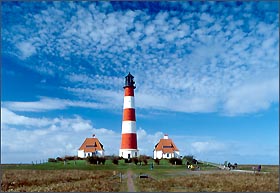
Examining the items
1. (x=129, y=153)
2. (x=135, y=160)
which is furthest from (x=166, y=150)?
(x=135, y=160)

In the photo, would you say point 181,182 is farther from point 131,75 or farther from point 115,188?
point 131,75

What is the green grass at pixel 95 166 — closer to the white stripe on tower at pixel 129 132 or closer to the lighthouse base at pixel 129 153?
the lighthouse base at pixel 129 153

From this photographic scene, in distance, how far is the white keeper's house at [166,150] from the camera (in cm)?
3204

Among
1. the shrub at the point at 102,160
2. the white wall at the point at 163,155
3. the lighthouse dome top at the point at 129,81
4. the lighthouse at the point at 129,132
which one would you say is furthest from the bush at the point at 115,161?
the lighthouse dome top at the point at 129,81

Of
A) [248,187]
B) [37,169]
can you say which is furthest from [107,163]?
[248,187]

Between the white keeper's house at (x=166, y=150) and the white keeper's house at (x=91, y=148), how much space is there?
198 inches

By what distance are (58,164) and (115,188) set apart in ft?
38.6

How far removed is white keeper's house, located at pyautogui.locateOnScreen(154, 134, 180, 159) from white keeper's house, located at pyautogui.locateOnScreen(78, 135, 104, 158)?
16.5 ft

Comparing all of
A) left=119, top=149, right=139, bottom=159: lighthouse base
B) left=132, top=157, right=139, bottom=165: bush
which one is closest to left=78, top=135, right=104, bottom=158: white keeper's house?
left=132, top=157, right=139, bottom=165: bush

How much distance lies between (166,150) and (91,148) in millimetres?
8041

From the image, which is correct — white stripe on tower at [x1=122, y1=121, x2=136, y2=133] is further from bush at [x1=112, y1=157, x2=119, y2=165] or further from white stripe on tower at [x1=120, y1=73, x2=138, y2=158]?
bush at [x1=112, y1=157, x2=119, y2=165]

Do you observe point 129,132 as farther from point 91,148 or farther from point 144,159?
point 91,148

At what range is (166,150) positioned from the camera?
110ft

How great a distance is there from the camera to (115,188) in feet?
58.6
